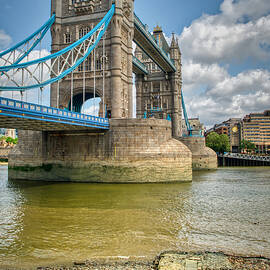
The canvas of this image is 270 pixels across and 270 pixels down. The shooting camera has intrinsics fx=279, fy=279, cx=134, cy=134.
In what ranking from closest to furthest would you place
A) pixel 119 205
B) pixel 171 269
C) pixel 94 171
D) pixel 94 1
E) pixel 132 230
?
pixel 171 269, pixel 132 230, pixel 119 205, pixel 94 171, pixel 94 1

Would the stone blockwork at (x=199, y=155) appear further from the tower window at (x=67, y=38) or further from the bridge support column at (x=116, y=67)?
the tower window at (x=67, y=38)

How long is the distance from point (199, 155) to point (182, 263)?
3736cm

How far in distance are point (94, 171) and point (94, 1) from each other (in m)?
18.8

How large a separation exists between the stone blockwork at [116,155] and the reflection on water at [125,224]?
5.26 metres

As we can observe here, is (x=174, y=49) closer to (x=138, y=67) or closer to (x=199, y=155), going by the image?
(x=138, y=67)

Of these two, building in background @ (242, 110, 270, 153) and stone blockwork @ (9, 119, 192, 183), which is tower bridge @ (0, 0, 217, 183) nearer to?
stone blockwork @ (9, 119, 192, 183)

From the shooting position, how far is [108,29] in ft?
98.0

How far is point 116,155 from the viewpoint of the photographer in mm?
24953

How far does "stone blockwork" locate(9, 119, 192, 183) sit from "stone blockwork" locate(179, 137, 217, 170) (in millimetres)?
17368

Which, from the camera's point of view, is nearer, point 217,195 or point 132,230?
point 132,230

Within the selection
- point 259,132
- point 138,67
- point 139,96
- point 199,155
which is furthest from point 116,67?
point 259,132

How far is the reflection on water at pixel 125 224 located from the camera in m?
8.68

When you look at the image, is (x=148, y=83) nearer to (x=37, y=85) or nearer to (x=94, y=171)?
(x=94, y=171)

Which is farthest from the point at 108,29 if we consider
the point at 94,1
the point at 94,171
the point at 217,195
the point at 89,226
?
the point at 89,226
